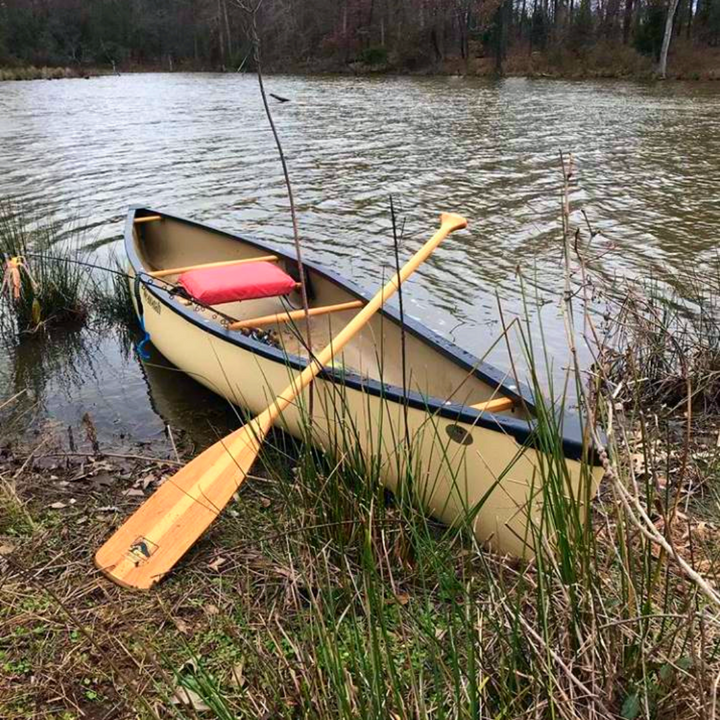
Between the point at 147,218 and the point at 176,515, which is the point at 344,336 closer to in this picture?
the point at 176,515

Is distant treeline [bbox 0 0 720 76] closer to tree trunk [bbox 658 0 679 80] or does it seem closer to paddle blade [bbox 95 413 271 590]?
tree trunk [bbox 658 0 679 80]

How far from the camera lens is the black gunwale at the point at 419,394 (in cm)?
252

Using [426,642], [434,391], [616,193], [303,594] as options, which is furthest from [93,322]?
[616,193]

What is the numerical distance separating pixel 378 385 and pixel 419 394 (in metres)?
0.26

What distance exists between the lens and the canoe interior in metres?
3.44

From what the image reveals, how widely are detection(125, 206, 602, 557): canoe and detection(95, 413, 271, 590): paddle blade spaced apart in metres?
0.37

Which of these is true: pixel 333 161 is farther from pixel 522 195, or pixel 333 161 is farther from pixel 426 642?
pixel 426 642

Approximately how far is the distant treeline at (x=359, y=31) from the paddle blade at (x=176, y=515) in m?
29.3

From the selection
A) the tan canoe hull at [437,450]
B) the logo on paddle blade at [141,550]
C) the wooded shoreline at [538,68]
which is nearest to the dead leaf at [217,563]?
the logo on paddle blade at [141,550]

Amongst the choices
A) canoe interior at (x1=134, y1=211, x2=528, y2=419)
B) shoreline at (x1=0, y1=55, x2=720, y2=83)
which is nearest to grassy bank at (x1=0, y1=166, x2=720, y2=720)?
canoe interior at (x1=134, y1=211, x2=528, y2=419)

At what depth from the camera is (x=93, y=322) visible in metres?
5.75

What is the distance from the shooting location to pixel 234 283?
455cm

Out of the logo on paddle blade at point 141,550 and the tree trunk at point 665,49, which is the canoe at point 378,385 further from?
the tree trunk at point 665,49

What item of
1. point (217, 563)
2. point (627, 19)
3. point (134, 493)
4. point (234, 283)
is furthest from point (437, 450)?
point (627, 19)
